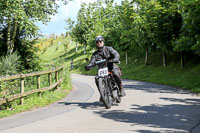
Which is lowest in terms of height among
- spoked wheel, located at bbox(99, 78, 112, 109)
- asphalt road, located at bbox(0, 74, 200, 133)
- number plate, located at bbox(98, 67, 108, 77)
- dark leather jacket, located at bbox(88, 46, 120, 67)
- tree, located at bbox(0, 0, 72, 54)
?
asphalt road, located at bbox(0, 74, 200, 133)

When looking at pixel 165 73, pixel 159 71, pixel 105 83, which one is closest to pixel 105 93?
pixel 105 83

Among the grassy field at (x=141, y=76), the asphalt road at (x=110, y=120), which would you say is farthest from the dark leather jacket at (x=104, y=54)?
the grassy field at (x=141, y=76)

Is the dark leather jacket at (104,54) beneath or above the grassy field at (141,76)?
above

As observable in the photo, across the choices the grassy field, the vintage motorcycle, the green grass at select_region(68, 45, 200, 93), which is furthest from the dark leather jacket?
the green grass at select_region(68, 45, 200, 93)

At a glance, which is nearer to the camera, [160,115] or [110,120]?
[110,120]

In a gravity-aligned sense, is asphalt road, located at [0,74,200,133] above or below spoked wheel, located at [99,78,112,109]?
below

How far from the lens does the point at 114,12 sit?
45.9 m

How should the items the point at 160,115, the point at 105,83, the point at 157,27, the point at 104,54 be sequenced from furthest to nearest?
the point at 157,27
the point at 104,54
the point at 105,83
the point at 160,115

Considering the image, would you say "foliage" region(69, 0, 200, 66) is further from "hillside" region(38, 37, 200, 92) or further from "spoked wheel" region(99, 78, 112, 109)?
"spoked wheel" region(99, 78, 112, 109)

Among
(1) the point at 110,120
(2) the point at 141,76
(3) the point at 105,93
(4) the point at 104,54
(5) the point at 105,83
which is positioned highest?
(4) the point at 104,54

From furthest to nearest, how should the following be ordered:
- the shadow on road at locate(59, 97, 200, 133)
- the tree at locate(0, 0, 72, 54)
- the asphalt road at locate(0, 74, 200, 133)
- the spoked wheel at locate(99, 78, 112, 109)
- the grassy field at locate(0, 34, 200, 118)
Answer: the tree at locate(0, 0, 72, 54), the grassy field at locate(0, 34, 200, 118), the spoked wheel at locate(99, 78, 112, 109), the shadow on road at locate(59, 97, 200, 133), the asphalt road at locate(0, 74, 200, 133)

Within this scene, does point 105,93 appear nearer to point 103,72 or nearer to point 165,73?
point 103,72

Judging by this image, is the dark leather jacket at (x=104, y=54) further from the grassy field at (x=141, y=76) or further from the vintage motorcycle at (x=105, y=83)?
the grassy field at (x=141, y=76)

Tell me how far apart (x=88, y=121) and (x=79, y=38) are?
46.0m
